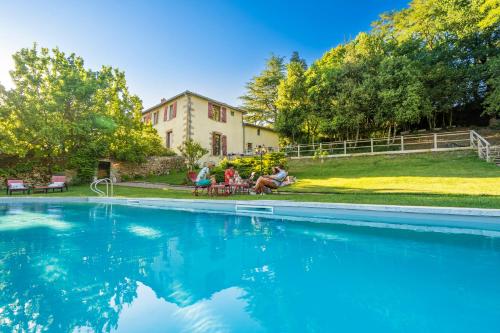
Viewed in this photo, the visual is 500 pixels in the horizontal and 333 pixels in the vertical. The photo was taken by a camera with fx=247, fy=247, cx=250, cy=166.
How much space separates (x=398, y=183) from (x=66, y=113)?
18.0 m

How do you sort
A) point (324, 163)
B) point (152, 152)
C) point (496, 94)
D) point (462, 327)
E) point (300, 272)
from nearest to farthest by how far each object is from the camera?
point (462, 327)
point (300, 272)
point (496, 94)
point (324, 163)
point (152, 152)

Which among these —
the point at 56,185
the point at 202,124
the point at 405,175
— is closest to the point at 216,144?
the point at 202,124

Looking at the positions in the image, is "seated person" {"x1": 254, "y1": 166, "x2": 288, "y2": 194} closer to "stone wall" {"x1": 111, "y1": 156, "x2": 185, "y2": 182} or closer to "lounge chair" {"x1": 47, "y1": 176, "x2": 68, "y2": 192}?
"lounge chair" {"x1": 47, "y1": 176, "x2": 68, "y2": 192}

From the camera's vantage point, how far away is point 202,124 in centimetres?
2077

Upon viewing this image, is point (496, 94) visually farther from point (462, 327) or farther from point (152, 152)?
point (152, 152)

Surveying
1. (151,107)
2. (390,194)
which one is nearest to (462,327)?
(390,194)

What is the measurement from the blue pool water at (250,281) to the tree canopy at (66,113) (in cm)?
1116

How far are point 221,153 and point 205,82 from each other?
6.46 meters

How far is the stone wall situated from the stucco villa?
1569 mm

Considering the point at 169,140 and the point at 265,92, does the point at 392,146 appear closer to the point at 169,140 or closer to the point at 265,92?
the point at 265,92

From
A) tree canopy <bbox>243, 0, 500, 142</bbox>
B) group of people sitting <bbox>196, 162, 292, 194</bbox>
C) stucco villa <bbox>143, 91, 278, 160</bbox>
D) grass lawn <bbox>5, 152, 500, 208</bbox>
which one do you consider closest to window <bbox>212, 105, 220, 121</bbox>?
stucco villa <bbox>143, 91, 278, 160</bbox>

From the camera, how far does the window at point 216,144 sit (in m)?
21.9

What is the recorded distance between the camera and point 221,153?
22.6 meters

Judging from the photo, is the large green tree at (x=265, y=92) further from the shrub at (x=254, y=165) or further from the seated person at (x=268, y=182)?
the seated person at (x=268, y=182)
